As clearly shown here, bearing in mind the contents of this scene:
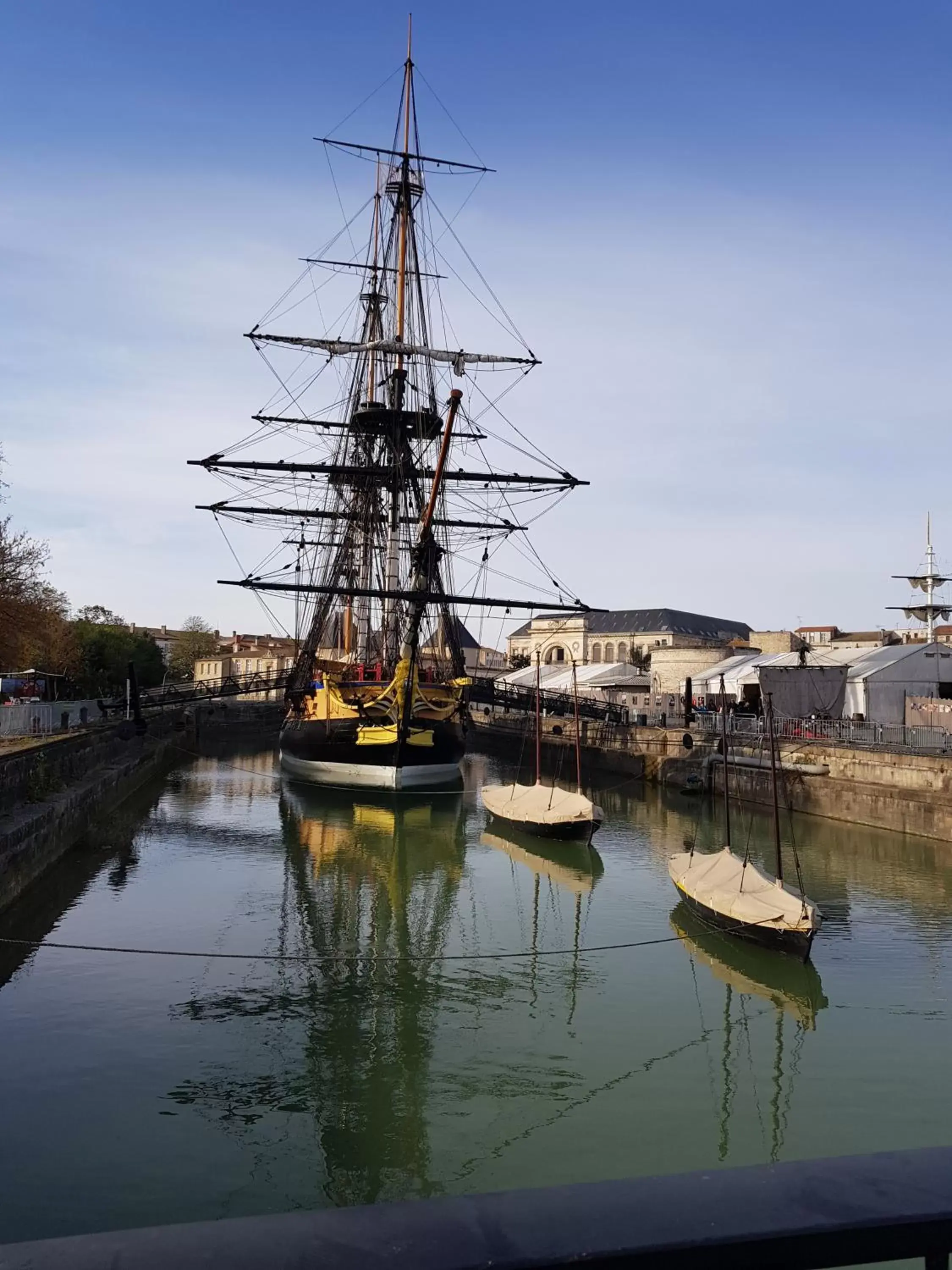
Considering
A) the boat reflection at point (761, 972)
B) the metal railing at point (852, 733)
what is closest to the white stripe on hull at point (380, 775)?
the metal railing at point (852, 733)

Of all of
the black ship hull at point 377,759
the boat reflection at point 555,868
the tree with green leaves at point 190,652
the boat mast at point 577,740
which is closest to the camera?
the boat reflection at point 555,868

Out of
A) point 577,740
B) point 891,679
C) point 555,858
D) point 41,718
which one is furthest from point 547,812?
point 41,718

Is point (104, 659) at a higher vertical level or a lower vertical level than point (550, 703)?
higher

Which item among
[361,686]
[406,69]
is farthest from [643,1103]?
[406,69]

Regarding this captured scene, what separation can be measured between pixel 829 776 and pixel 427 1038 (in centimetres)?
2526

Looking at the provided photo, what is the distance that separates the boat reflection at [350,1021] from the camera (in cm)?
1021

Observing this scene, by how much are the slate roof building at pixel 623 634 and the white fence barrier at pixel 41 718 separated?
8483cm

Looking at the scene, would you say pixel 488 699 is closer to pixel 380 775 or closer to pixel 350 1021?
pixel 380 775

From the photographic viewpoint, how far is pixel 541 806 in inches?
1225

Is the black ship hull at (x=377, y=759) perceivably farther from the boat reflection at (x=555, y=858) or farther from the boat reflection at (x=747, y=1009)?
the boat reflection at (x=747, y=1009)

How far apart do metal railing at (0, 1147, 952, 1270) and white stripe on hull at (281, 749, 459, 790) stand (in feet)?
127

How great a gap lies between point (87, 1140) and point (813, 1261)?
10.4 meters

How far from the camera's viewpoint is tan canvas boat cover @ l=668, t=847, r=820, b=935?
16844 mm

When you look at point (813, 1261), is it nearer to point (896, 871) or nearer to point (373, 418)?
point (896, 871)
